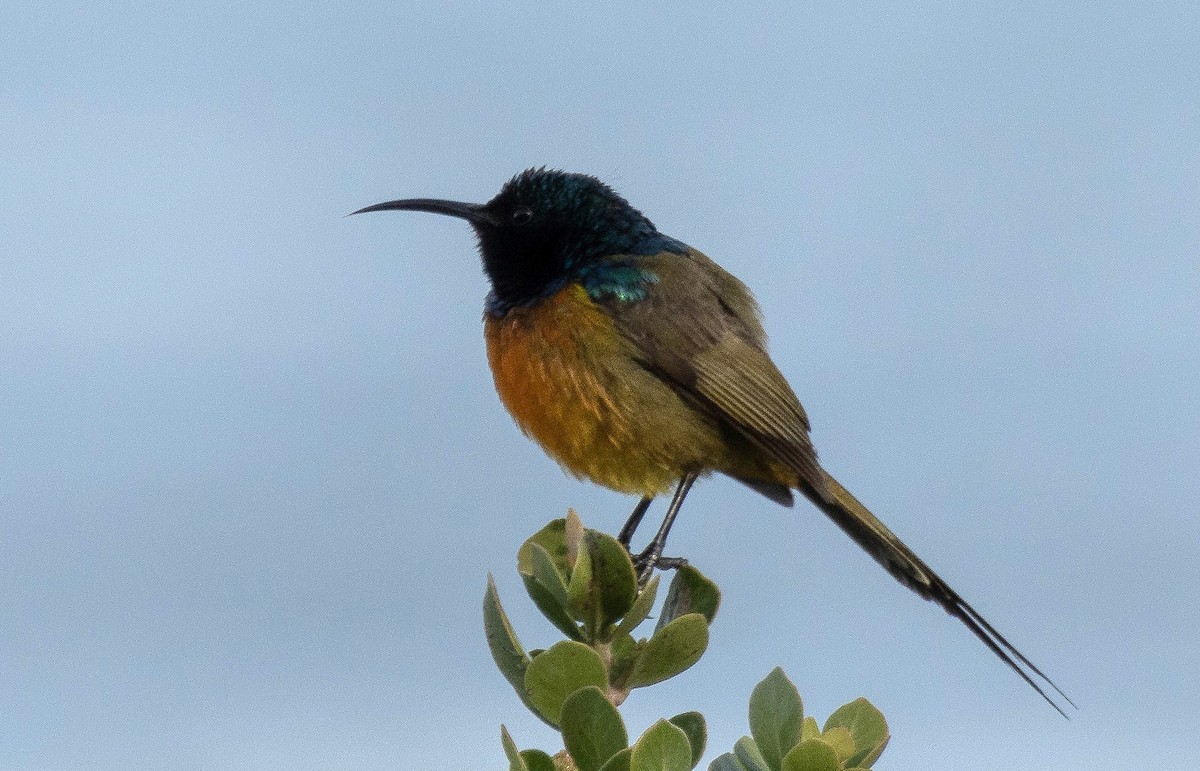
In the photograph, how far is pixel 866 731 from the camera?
243 cm

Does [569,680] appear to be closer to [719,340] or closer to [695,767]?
[695,767]

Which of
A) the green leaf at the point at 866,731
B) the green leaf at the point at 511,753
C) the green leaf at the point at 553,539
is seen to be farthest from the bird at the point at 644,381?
the green leaf at the point at 511,753

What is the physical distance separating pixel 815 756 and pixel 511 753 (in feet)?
1.46

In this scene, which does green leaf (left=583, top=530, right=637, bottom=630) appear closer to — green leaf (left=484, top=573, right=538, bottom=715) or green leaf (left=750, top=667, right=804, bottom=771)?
green leaf (left=484, top=573, right=538, bottom=715)

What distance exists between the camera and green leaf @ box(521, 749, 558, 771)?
2.27 m

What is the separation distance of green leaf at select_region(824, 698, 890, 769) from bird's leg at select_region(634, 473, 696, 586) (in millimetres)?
2367

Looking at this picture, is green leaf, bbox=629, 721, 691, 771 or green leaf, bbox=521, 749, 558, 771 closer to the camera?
Answer: green leaf, bbox=629, 721, 691, 771

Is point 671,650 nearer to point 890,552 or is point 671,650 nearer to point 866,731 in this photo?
point 866,731

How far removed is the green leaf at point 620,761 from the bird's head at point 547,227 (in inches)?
147

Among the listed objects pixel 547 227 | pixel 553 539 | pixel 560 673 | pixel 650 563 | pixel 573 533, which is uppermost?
pixel 547 227

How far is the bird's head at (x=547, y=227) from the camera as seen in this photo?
585 cm

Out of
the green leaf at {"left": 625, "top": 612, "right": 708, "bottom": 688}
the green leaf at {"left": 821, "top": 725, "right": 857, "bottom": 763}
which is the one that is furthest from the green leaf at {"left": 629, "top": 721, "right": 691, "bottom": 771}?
the green leaf at {"left": 625, "top": 612, "right": 708, "bottom": 688}

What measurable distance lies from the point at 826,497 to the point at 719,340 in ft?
2.39

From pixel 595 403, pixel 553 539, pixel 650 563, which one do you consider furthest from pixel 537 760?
pixel 595 403
